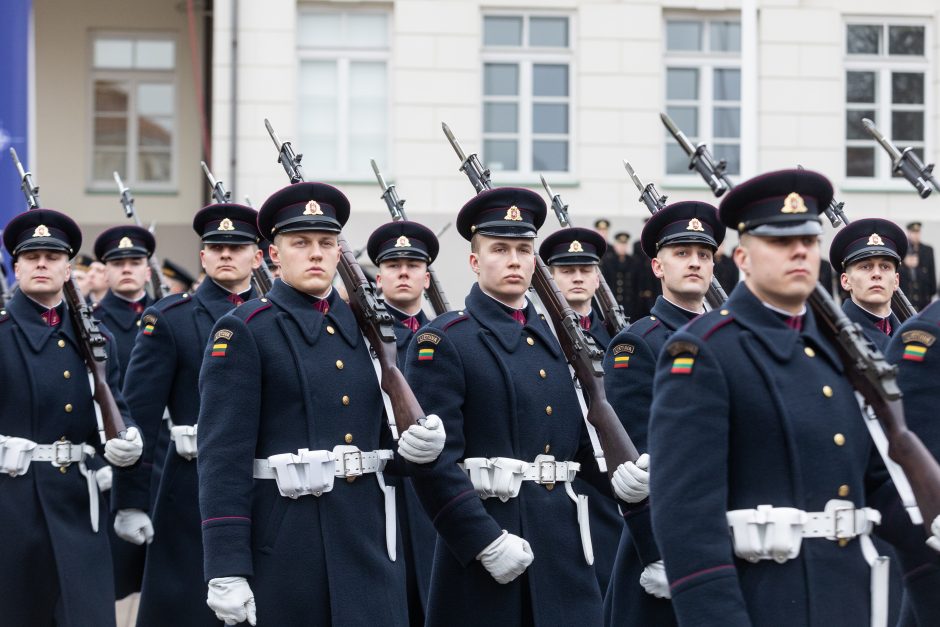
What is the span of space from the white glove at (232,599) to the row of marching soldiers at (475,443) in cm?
1

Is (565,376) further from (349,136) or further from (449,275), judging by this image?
(349,136)

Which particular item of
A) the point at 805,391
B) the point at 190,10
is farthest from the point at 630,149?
the point at 805,391

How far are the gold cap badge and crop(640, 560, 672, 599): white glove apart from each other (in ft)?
6.42

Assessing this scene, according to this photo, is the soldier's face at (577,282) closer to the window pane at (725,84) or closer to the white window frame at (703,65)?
the white window frame at (703,65)

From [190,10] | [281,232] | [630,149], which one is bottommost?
[281,232]

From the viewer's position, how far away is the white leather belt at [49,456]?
7.02 m

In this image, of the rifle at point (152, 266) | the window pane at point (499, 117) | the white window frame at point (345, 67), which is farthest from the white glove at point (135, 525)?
the window pane at point (499, 117)

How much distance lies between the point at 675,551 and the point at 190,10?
17.5 meters

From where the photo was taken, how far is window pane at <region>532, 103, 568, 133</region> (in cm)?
1869

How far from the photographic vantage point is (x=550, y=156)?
18.7 metres

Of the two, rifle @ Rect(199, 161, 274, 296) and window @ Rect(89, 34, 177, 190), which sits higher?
window @ Rect(89, 34, 177, 190)

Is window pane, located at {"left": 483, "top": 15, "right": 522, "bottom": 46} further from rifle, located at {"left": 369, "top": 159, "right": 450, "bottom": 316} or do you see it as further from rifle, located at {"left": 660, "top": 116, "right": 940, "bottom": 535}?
rifle, located at {"left": 660, "top": 116, "right": 940, "bottom": 535}

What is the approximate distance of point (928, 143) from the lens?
62.2ft

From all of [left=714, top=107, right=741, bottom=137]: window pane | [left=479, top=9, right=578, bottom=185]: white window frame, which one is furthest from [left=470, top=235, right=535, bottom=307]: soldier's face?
[left=714, top=107, right=741, bottom=137]: window pane
